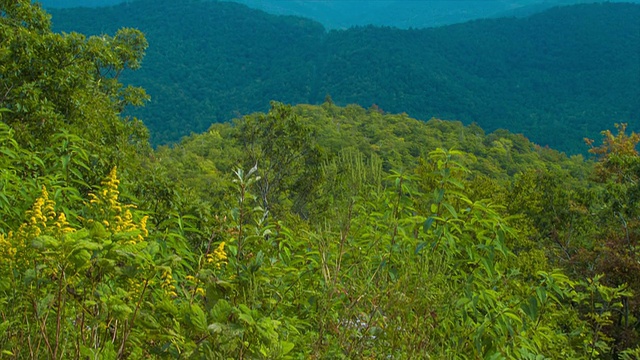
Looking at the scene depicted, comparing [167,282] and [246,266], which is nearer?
[246,266]

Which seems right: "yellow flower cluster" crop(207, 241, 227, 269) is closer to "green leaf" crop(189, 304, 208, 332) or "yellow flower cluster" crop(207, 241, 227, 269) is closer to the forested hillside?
"green leaf" crop(189, 304, 208, 332)

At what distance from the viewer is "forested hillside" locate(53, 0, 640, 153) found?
10888cm

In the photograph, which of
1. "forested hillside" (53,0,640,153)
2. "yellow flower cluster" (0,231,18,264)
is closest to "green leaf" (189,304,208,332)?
"yellow flower cluster" (0,231,18,264)

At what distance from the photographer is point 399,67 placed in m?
120

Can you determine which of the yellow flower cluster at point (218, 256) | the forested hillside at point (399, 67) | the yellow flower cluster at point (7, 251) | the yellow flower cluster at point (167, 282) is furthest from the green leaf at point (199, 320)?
the forested hillside at point (399, 67)

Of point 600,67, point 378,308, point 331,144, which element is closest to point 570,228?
point 378,308

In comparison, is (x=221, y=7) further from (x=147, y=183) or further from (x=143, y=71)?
(x=147, y=183)

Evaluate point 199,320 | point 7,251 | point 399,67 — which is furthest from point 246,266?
point 399,67

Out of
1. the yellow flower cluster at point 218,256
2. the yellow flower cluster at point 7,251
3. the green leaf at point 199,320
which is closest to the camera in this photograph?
Result: the green leaf at point 199,320

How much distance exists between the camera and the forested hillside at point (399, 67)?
109 m

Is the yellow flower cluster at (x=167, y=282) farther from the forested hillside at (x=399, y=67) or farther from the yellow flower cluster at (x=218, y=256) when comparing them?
the forested hillside at (x=399, y=67)

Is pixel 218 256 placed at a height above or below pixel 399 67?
above

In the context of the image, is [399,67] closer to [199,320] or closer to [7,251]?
[7,251]

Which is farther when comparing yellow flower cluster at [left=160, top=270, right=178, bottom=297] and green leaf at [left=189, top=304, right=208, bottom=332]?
yellow flower cluster at [left=160, top=270, right=178, bottom=297]
